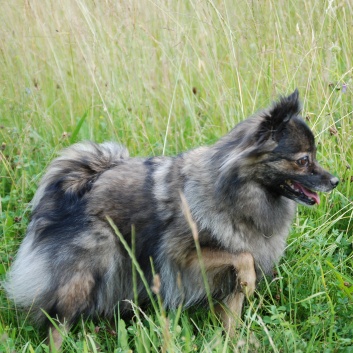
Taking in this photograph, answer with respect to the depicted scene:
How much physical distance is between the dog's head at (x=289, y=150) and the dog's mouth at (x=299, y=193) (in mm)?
14

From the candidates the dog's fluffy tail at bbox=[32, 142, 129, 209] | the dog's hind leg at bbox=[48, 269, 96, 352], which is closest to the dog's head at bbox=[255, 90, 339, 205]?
the dog's fluffy tail at bbox=[32, 142, 129, 209]

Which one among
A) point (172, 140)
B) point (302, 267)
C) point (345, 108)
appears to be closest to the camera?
point (302, 267)

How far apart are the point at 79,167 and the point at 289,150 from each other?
133 centimetres

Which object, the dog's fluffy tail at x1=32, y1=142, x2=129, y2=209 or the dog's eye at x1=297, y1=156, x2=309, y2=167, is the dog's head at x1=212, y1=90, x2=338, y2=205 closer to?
the dog's eye at x1=297, y1=156, x2=309, y2=167

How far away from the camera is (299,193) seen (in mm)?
3623

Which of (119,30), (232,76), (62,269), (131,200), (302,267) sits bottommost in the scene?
(302,267)

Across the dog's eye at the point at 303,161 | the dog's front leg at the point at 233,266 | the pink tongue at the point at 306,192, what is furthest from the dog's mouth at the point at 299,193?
the dog's front leg at the point at 233,266

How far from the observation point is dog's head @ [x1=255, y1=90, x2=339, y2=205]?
11.6 ft

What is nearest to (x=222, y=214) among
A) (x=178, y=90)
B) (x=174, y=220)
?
(x=174, y=220)

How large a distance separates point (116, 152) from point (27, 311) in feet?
3.76

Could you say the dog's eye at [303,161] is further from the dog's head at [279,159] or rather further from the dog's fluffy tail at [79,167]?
the dog's fluffy tail at [79,167]

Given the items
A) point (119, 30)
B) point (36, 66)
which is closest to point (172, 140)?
point (119, 30)

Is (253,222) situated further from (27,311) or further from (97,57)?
(97,57)

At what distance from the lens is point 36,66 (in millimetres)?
5766
